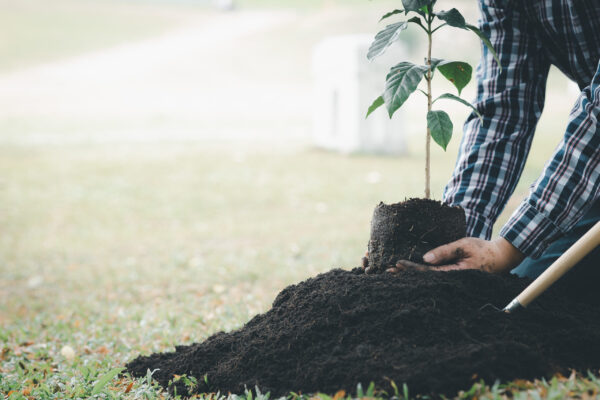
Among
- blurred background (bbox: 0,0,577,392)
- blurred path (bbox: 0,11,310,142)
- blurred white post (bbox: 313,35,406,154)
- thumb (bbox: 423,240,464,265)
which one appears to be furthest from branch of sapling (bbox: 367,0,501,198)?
blurred path (bbox: 0,11,310,142)

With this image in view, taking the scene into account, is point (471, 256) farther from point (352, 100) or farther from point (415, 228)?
point (352, 100)

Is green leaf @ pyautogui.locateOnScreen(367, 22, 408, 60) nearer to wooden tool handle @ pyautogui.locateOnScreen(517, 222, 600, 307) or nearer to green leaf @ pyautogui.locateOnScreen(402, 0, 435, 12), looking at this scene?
green leaf @ pyautogui.locateOnScreen(402, 0, 435, 12)

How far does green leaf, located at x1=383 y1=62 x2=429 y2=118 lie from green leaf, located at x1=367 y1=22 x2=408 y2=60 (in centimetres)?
9

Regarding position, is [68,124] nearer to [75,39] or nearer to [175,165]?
[175,165]

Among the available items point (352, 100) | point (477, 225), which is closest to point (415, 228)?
point (477, 225)

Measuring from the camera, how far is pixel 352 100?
36.8ft

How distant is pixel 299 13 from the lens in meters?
36.0

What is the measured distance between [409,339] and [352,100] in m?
9.48

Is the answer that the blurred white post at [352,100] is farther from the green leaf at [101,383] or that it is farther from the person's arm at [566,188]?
the green leaf at [101,383]

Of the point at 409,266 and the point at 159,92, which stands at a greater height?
the point at 159,92

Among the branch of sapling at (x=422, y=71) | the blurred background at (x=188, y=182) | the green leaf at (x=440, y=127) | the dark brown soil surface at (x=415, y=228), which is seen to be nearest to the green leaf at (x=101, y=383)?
the blurred background at (x=188, y=182)

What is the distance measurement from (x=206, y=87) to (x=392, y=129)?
13.9 metres

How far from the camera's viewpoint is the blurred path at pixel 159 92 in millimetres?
16266

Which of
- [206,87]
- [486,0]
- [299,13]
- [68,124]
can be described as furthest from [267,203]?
[299,13]
